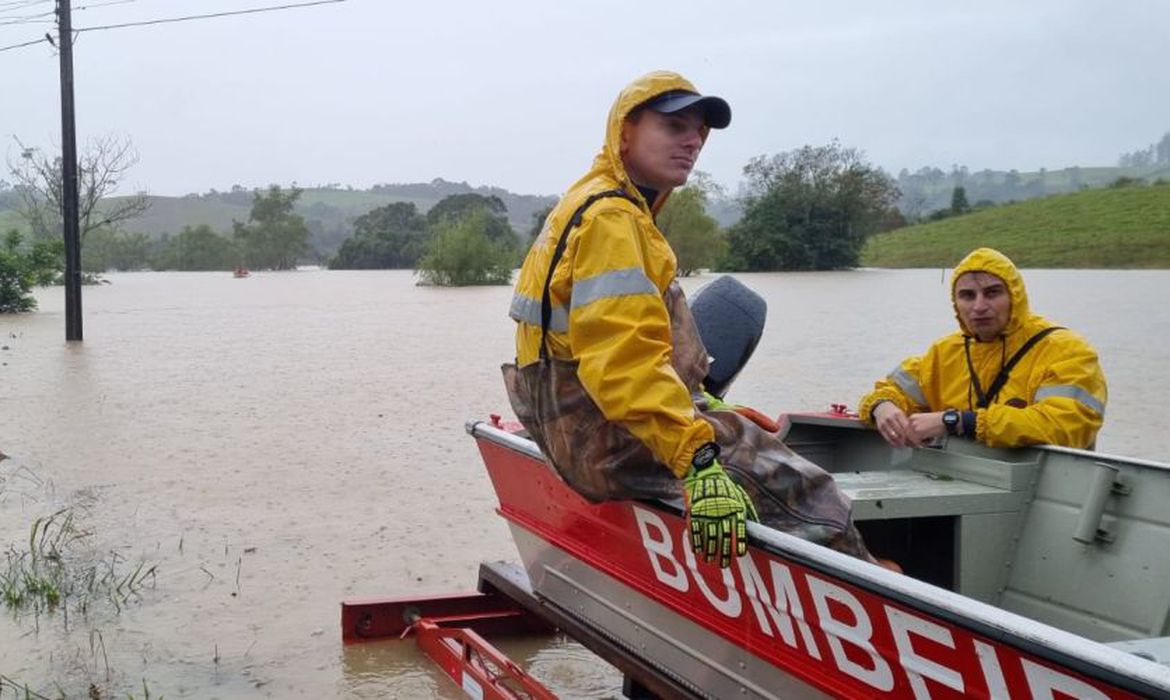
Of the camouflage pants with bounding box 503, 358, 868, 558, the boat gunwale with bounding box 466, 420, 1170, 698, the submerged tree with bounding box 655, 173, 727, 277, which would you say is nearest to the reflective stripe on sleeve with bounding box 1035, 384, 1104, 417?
the camouflage pants with bounding box 503, 358, 868, 558

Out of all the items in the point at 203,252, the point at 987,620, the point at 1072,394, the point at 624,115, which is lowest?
the point at 987,620

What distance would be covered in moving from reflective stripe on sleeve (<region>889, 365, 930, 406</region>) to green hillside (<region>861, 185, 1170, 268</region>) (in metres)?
43.4

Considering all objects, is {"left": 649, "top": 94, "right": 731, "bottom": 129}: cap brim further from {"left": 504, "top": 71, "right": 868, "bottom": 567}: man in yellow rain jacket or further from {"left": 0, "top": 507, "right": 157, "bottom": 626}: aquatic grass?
{"left": 0, "top": 507, "right": 157, "bottom": 626}: aquatic grass

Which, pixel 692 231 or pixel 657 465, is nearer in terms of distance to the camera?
pixel 657 465

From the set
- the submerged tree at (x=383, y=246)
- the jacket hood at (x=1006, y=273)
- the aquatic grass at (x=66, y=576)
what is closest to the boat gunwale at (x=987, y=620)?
the jacket hood at (x=1006, y=273)

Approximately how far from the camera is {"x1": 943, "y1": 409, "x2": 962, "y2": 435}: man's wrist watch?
4117mm

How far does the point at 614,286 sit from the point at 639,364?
0.20 meters

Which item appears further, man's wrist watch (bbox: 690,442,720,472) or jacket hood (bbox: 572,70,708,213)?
jacket hood (bbox: 572,70,708,213)

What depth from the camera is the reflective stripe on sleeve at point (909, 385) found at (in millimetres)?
4570

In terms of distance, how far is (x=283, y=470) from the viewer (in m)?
8.84

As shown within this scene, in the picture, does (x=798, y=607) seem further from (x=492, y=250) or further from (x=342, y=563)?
(x=492, y=250)

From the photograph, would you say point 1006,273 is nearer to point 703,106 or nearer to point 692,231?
Result: point 703,106

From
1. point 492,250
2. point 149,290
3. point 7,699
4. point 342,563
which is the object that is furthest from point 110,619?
point 149,290

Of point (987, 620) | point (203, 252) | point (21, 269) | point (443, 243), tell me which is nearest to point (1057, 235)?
point (443, 243)
